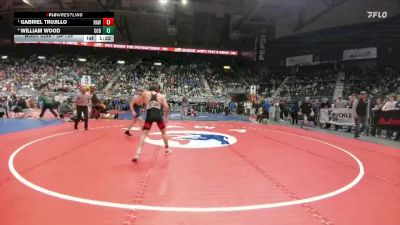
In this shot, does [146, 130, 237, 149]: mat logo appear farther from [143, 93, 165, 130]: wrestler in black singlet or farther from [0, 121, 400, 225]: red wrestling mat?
[143, 93, 165, 130]: wrestler in black singlet

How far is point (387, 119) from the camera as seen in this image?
11398 mm

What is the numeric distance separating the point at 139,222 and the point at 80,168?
273 cm

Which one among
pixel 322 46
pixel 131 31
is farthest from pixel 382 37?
pixel 131 31

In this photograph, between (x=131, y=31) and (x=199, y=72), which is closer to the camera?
(x=131, y=31)

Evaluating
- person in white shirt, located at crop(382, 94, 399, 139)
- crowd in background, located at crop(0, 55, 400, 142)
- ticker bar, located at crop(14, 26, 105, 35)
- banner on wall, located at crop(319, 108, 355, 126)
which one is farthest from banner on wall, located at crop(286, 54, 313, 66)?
ticker bar, located at crop(14, 26, 105, 35)

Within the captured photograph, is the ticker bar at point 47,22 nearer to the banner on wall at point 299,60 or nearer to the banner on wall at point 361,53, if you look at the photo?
the banner on wall at point 361,53

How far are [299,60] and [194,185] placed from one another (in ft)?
97.3

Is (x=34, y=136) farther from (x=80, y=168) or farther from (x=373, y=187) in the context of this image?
(x=373, y=187)

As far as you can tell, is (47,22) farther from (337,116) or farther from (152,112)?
(337,116)

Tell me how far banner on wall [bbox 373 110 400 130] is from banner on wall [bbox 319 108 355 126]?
1.29 metres

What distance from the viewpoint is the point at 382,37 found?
76.6 feet

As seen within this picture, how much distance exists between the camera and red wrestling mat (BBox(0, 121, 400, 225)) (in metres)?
3.36

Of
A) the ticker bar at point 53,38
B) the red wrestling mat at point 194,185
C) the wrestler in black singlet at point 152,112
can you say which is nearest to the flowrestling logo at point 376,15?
the red wrestling mat at point 194,185
